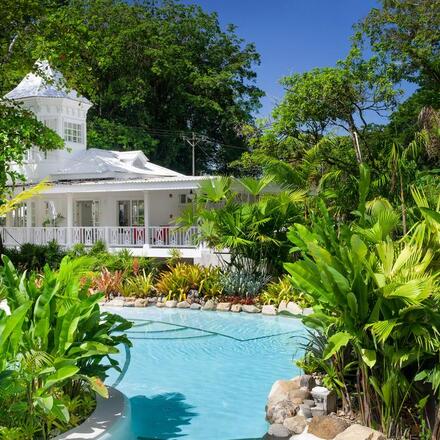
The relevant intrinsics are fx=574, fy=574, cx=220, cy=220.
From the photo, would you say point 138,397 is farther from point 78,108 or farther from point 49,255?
point 78,108

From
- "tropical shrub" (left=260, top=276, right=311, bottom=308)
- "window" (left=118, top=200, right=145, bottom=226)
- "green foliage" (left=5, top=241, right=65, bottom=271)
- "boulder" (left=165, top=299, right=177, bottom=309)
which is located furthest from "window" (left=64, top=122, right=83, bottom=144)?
"tropical shrub" (left=260, top=276, right=311, bottom=308)

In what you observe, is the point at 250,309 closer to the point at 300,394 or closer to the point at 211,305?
the point at 211,305

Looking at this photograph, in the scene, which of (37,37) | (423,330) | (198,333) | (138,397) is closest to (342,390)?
(423,330)

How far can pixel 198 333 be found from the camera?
12.0 m

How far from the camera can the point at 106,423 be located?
5.35 meters

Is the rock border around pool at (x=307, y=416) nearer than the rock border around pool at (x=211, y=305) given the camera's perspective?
Yes

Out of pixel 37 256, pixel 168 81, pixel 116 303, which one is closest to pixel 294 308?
pixel 116 303

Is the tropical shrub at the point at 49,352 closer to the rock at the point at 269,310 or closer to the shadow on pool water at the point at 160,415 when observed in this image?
the shadow on pool water at the point at 160,415

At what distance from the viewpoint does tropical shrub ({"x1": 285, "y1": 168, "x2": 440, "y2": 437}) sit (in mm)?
5016

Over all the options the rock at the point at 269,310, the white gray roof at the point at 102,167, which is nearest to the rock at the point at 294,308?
the rock at the point at 269,310

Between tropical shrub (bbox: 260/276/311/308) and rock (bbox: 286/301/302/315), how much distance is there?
7.0 inches

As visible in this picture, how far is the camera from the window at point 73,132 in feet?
84.8

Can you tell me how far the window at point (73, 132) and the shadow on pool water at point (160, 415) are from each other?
65.4 ft

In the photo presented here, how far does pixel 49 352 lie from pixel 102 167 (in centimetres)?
1937
